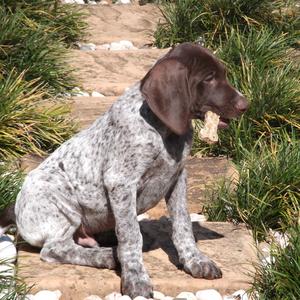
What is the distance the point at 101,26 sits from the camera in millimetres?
12086

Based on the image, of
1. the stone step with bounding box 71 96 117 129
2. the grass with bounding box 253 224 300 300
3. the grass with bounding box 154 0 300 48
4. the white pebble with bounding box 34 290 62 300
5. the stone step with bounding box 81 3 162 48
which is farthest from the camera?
the stone step with bounding box 81 3 162 48

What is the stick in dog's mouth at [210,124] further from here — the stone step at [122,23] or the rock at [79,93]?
the stone step at [122,23]

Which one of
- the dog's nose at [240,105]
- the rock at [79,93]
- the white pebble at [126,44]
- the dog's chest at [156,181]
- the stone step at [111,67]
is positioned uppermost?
the dog's nose at [240,105]

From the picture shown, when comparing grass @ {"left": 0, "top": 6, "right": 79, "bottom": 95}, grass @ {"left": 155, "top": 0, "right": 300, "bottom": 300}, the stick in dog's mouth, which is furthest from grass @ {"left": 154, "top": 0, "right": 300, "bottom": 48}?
the stick in dog's mouth

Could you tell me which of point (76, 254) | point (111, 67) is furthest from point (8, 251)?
point (111, 67)

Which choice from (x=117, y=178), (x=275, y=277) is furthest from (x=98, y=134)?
(x=275, y=277)

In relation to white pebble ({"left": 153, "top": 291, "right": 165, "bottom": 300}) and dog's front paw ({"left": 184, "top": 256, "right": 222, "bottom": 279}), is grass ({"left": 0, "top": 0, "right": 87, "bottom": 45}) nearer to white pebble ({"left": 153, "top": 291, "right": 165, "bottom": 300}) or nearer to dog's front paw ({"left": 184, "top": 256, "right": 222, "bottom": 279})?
dog's front paw ({"left": 184, "top": 256, "right": 222, "bottom": 279})

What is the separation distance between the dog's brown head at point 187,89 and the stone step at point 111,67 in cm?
411

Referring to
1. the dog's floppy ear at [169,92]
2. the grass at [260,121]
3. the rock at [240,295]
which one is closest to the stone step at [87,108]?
the grass at [260,121]

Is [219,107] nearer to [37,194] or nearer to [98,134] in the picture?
[98,134]

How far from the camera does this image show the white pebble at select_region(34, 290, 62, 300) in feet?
Answer: 16.9

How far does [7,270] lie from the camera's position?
5.12 metres

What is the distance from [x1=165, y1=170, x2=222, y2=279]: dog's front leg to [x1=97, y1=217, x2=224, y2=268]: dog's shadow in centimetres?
15

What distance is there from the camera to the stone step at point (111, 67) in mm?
9531
